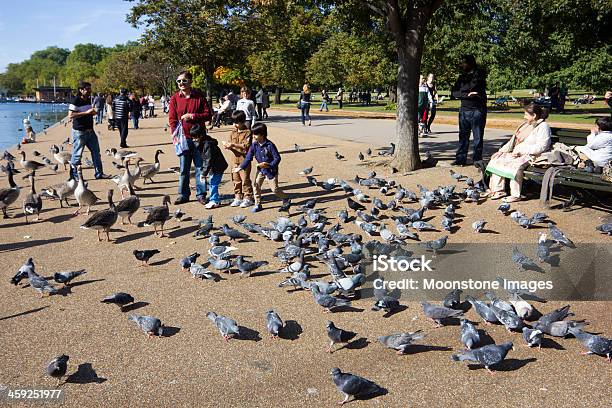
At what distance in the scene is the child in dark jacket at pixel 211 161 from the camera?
29.6 feet

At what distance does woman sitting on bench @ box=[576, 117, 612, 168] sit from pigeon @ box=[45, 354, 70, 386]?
7.99m

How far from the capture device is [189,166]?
9.41 m

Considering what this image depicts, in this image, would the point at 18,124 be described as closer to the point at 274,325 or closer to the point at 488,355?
the point at 274,325

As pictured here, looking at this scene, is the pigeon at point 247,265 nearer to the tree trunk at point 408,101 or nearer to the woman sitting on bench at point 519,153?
the woman sitting on bench at point 519,153

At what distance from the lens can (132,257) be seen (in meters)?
7.03

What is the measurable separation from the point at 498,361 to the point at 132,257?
16.5 feet

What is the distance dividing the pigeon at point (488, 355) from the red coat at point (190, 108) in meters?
6.60

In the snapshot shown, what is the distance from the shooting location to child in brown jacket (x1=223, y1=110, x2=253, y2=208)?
30.1 feet

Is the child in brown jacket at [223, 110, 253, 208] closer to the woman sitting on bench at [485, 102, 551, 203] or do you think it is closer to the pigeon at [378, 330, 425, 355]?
the woman sitting on bench at [485, 102, 551, 203]

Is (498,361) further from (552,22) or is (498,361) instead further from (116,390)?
(552,22)

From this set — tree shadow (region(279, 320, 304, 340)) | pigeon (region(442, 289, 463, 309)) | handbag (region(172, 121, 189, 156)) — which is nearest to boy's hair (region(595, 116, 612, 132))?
pigeon (region(442, 289, 463, 309))

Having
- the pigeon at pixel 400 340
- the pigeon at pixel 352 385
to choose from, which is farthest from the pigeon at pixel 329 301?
the pigeon at pixel 352 385

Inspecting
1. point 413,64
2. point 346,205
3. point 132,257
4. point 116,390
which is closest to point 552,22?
point 413,64

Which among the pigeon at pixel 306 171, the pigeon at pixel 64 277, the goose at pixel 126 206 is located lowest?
the pigeon at pixel 64 277
